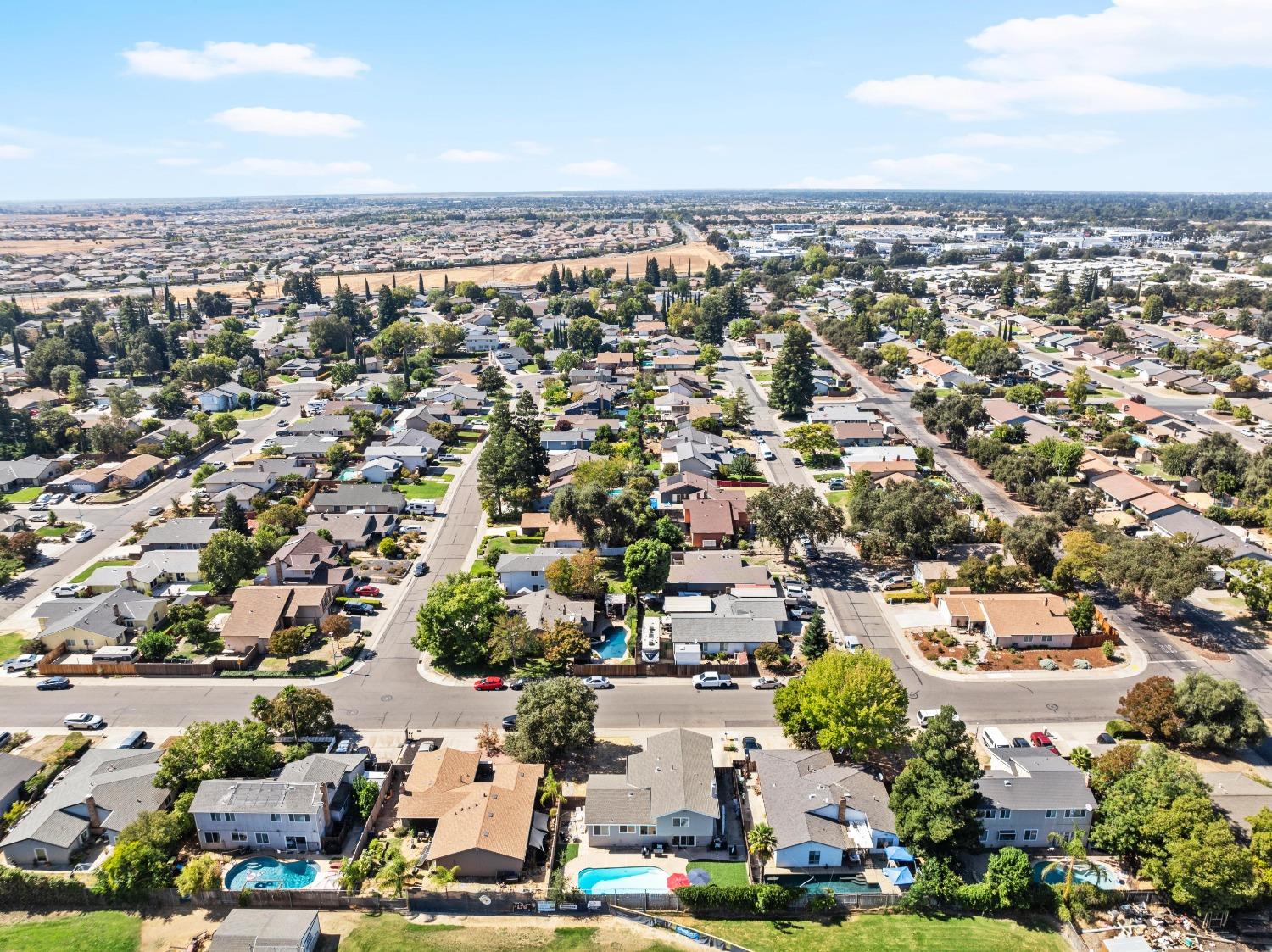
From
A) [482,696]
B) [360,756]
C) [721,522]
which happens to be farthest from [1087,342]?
[360,756]

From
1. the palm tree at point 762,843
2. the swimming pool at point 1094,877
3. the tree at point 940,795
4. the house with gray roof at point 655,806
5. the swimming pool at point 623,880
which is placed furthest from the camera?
the house with gray roof at point 655,806

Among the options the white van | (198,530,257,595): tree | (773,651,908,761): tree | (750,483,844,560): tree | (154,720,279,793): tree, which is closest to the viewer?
(154,720,279,793): tree

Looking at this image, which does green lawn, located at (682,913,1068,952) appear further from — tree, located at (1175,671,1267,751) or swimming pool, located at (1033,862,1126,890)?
tree, located at (1175,671,1267,751)

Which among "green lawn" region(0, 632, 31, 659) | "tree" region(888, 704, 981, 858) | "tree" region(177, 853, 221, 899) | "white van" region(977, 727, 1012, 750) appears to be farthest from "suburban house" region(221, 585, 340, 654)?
"white van" region(977, 727, 1012, 750)

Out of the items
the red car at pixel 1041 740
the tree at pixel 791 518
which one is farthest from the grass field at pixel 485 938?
the tree at pixel 791 518

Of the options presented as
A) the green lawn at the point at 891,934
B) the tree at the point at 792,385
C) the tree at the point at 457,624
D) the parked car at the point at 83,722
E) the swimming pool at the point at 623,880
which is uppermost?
the tree at the point at 792,385

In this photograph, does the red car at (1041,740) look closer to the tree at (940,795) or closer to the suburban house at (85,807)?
the tree at (940,795)
